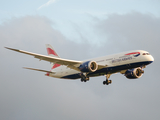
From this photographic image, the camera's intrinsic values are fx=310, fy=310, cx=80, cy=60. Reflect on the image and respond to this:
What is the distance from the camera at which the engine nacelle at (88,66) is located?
178ft

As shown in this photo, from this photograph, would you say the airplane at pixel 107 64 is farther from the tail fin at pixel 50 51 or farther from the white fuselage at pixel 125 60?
the tail fin at pixel 50 51

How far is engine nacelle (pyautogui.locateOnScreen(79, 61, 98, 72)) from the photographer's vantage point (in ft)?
178

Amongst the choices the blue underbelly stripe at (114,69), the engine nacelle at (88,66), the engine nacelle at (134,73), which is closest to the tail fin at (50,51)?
the blue underbelly stripe at (114,69)

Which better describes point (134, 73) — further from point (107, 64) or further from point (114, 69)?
point (107, 64)

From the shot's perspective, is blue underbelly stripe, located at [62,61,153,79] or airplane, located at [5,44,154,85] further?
blue underbelly stripe, located at [62,61,153,79]

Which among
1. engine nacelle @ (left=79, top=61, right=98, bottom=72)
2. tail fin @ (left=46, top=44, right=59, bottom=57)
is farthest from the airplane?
tail fin @ (left=46, top=44, right=59, bottom=57)

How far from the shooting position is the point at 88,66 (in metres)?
54.1

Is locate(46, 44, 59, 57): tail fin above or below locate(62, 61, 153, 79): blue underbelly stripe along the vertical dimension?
above

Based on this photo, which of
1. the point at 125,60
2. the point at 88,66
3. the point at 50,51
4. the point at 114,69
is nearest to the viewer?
the point at 88,66

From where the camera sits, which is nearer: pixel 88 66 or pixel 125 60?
pixel 88 66

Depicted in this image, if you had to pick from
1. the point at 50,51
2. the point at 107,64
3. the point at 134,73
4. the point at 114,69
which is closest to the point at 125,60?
the point at 114,69

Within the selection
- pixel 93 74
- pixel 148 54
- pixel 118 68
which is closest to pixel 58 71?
pixel 93 74

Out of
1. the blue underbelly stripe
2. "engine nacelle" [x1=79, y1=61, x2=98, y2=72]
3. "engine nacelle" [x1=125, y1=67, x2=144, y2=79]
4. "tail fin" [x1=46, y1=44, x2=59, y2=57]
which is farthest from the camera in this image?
"tail fin" [x1=46, y1=44, x2=59, y2=57]

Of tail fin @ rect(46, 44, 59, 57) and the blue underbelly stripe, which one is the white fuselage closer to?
the blue underbelly stripe
